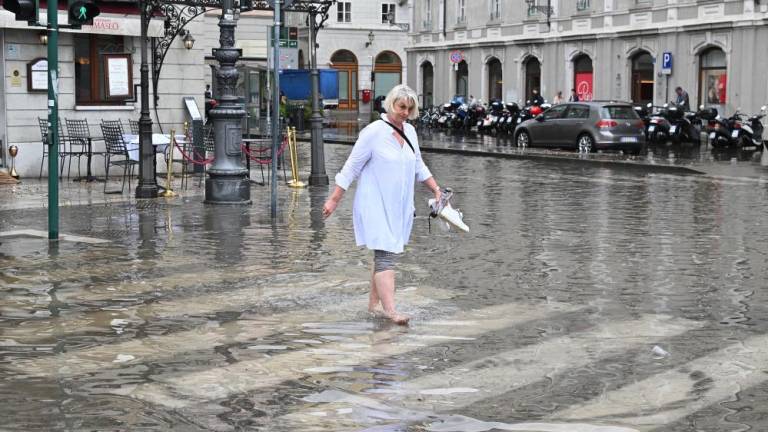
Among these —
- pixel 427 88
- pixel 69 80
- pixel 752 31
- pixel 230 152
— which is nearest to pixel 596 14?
pixel 752 31

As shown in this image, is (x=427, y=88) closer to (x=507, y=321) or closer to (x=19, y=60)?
(x=19, y=60)

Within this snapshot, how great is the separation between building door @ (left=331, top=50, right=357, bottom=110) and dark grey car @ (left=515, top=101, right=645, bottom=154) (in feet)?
139

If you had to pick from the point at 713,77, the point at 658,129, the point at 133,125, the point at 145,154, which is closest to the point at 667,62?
the point at 713,77

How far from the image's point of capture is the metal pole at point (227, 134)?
16.0m

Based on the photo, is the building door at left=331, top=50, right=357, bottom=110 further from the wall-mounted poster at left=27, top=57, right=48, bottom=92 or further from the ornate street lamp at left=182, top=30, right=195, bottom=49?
the wall-mounted poster at left=27, top=57, right=48, bottom=92

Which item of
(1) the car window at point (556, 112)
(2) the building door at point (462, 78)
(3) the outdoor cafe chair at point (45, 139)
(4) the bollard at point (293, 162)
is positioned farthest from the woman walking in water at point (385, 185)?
(2) the building door at point (462, 78)

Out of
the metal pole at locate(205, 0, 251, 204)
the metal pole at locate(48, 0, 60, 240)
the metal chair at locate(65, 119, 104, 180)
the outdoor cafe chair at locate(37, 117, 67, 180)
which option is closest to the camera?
the metal pole at locate(48, 0, 60, 240)

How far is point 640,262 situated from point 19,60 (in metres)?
12.8

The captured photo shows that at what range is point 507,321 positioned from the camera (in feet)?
27.1

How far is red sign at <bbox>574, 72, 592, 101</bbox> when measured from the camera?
153 ft

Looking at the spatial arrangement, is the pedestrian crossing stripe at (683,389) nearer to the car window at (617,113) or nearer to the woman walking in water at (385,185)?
the woman walking in water at (385,185)

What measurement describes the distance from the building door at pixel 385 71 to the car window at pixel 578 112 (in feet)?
143

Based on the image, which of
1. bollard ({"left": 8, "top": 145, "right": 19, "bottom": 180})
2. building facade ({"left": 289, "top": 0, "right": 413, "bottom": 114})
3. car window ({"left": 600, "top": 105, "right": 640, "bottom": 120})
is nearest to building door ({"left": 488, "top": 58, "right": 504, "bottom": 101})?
building facade ({"left": 289, "top": 0, "right": 413, "bottom": 114})

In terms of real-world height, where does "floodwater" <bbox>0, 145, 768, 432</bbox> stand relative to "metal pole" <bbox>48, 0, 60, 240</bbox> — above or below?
below
